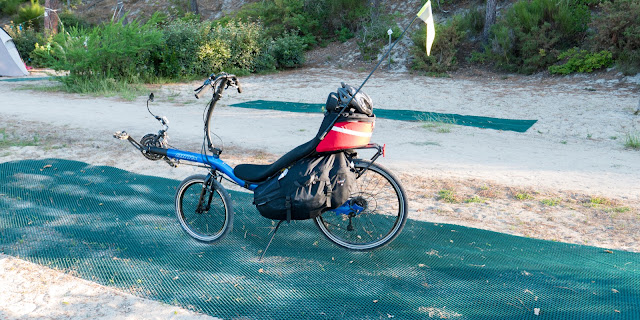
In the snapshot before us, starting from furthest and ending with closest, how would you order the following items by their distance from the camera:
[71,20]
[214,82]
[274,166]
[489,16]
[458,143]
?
[71,20] < [489,16] < [458,143] < [214,82] < [274,166]

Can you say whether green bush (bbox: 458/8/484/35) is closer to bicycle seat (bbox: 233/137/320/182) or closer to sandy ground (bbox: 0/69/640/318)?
sandy ground (bbox: 0/69/640/318)

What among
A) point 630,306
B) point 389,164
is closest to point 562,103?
point 389,164

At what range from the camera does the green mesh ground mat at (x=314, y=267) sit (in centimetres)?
233

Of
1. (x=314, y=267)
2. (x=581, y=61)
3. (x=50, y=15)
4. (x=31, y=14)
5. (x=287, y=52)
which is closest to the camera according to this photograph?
(x=314, y=267)

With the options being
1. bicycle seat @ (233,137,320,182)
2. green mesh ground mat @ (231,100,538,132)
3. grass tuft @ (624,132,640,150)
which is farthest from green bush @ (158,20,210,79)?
bicycle seat @ (233,137,320,182)

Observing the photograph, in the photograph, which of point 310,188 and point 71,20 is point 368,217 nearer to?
point 310,188

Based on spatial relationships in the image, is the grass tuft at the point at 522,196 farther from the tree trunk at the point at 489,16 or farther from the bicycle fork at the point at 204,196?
the tree trunk at the point at 489,16

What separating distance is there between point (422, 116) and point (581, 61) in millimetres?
6070

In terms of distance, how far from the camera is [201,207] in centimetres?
315

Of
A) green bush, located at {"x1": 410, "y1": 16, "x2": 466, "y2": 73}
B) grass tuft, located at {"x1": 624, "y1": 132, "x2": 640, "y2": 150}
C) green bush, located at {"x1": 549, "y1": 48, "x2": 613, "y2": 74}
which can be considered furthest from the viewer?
green bush, located at {"x1": 410, "y1": 16, "x2": 466, "y2": 73}

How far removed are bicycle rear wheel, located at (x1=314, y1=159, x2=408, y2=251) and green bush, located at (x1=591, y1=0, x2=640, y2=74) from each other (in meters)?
10.1

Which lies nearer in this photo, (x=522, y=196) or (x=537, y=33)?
(x=522, y=196)

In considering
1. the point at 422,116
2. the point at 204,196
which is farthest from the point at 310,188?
the point at 422,116

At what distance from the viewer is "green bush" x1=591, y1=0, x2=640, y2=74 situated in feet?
35.7
